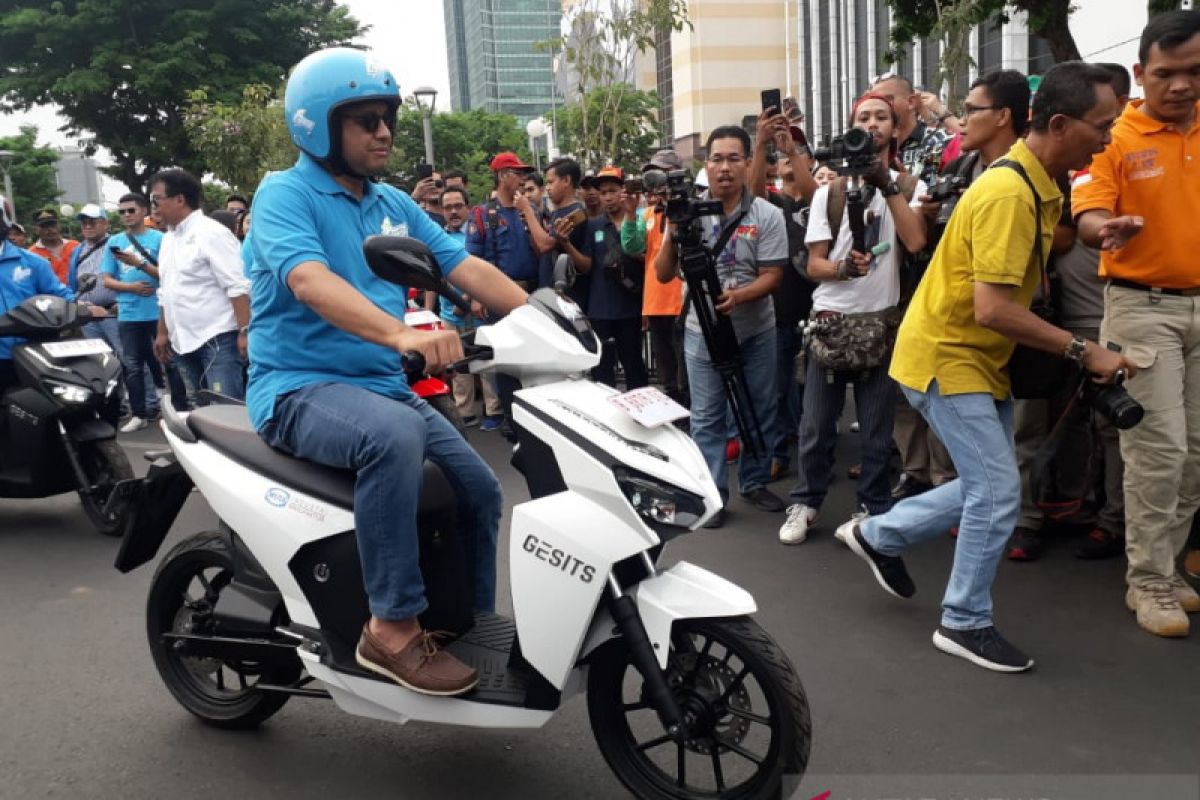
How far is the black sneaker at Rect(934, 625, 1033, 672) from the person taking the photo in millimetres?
3544

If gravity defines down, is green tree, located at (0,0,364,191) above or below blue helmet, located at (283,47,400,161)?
above

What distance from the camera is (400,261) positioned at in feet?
7.59

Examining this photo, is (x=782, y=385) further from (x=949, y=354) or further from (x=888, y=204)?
(x=949, y=354)

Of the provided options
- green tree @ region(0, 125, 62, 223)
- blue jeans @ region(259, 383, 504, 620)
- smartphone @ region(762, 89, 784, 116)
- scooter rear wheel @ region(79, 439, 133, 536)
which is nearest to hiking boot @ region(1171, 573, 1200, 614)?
smartphone @ region(762, 89, 784, 116)

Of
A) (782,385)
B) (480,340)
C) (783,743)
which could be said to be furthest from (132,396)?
(783,743)

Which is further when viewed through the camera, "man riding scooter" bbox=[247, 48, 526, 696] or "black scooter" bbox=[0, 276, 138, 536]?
"black scooter" bbox=[0, 276, 138, 536]

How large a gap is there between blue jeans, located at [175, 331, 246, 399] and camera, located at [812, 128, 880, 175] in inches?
152

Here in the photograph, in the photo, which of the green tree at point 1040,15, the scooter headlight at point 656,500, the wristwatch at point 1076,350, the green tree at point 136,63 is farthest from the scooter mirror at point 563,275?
the green tree at point 136,63

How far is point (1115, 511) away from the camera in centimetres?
461

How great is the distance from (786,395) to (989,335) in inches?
125

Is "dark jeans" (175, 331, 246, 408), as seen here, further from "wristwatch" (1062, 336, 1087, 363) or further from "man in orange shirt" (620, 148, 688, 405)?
"wristwatch" (1062, 336, 1087, 363)

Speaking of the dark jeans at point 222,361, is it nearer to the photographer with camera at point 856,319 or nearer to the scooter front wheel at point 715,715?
the photographer with camera at point 856,319

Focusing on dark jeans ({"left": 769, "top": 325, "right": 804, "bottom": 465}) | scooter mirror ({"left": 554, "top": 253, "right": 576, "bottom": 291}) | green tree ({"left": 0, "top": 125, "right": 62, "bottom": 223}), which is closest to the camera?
scooter mirror ({"left": 554, "top": 253, "right": 576, "bottom": 291})

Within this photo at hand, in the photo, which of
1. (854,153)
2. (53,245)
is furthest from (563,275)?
(53,245)
